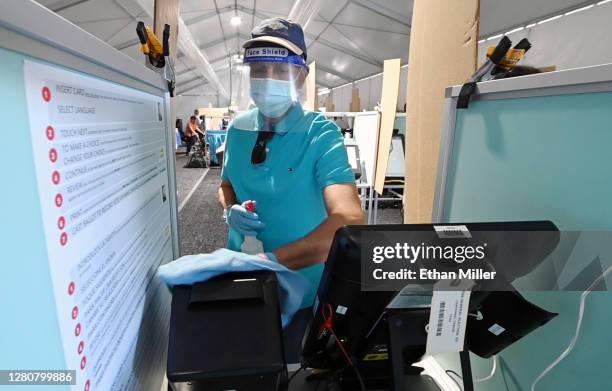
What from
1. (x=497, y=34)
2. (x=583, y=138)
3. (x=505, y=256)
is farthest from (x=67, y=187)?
(x=497, y=34)

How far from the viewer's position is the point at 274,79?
3.23 feet

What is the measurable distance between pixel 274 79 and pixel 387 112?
1.89m

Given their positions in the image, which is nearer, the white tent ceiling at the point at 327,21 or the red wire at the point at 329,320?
the red wire at the point at 329,320

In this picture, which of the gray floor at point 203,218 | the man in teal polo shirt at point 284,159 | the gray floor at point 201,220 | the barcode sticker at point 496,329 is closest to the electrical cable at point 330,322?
the barcode sticker at point 496,329

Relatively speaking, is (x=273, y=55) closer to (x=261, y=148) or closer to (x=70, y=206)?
(x=261, y=148)

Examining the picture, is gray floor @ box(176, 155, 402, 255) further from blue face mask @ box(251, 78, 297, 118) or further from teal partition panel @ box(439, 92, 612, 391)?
teal partition panel @ box(439, 92, 612, 391)

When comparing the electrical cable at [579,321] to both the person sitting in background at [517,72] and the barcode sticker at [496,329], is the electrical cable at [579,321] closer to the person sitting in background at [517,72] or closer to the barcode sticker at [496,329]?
the barcode sticker at [496,329]

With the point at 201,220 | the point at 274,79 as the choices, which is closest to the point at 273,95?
the point at 274,79

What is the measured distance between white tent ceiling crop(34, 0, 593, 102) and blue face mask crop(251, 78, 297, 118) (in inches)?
211

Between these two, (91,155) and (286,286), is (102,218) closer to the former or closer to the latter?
(91,155)

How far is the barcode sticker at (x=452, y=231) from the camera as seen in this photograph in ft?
1.42

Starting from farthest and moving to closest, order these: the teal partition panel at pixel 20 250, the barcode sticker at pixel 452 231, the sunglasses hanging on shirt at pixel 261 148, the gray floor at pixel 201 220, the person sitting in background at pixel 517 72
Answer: the gray floor at pixel 201 220, the sunglasses hanging on shirt at pixel 261 148, the person sitting in background at pixel 517 72, the barcode sticker at pixel 452 231, the teal partition panel at pixel 20 250

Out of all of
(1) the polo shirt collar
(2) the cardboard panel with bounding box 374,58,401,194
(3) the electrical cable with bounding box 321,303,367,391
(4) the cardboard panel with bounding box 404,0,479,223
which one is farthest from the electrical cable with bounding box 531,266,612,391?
(2) the cardboard panel with bounding box 374,58,401,194

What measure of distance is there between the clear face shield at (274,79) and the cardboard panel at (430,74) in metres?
0.52
